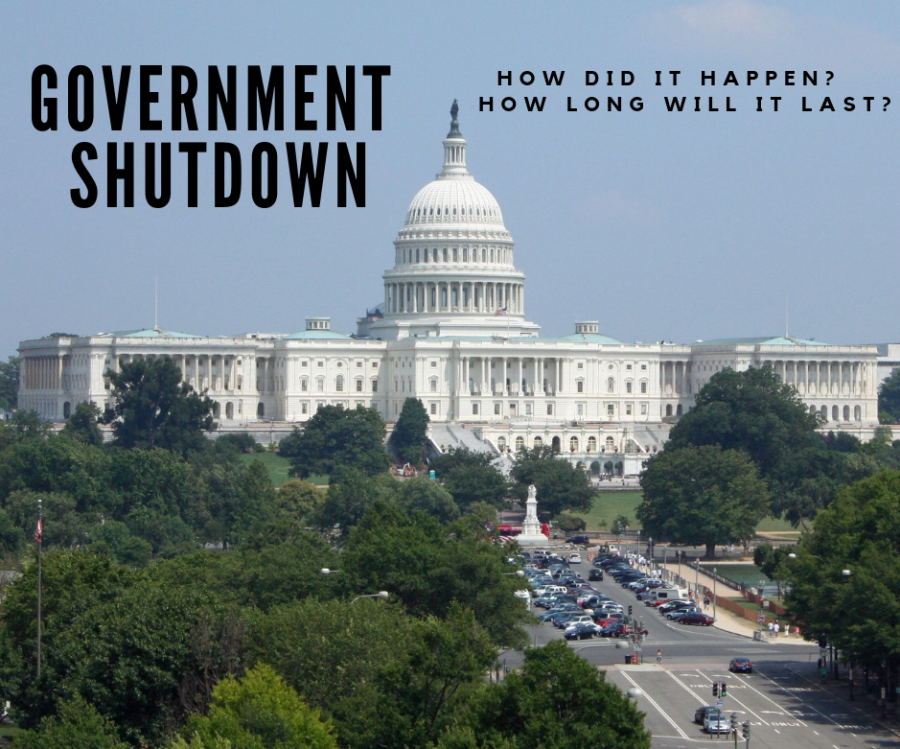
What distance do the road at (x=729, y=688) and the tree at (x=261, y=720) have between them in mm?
13372

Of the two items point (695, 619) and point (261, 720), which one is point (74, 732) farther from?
point (695, 619)

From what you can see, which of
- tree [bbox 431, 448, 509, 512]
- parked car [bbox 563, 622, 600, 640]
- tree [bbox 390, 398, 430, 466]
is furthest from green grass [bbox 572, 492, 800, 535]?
parked car [bbox 563, 622, 600, 640]

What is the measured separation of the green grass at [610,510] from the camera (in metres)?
151

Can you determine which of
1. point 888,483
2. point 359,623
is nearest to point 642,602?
point 888,483

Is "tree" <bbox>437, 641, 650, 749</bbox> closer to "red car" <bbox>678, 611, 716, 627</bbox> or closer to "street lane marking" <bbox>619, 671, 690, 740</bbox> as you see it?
"street lane marking" <bbox>619, 671, 690, 740</bbox>

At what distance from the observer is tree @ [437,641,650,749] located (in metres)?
54.7

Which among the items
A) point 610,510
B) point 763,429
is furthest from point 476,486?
point 763,429

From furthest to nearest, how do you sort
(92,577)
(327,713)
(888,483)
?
1. (888,483)
2. (92,577)
3. (327,713)

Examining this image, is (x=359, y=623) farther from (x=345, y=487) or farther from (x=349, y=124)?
(x=345, y=487)

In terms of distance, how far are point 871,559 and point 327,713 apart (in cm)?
2716

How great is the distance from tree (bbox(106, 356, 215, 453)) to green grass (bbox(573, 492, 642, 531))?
113ft

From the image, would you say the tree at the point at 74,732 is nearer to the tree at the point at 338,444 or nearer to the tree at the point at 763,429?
the tree at the point at 763,429

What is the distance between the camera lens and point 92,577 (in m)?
78.4

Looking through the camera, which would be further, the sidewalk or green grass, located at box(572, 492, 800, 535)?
green grass, located at box(572, 492, 800, 535)
